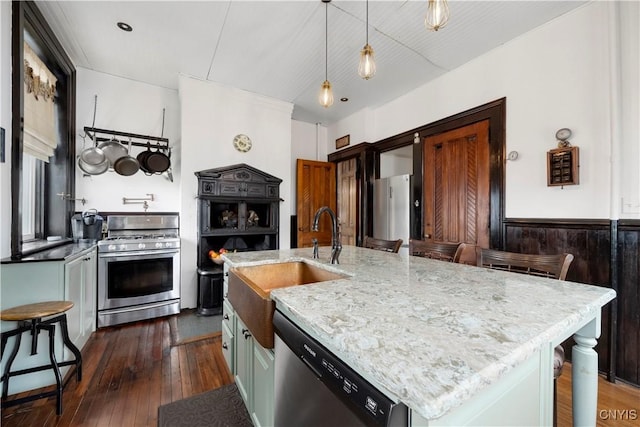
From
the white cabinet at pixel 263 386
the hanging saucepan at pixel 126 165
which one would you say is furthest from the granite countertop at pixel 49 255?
the white cabinet at pixel 263 386

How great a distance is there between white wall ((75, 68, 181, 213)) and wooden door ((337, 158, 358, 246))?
8.61ft

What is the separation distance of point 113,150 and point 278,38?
7.84 feet

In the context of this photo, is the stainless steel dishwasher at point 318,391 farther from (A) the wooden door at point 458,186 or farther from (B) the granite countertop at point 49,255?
(A) the wooden door at point 458,186

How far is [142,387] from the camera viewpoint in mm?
1911

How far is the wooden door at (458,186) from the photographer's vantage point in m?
2.87

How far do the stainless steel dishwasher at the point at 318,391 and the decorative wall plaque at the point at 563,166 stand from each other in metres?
2.53

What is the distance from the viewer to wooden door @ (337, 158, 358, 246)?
4.52 m

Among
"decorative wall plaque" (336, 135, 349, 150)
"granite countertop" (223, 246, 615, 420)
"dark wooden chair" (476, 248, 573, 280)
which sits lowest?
"granite countertop" (223, 246, 615, 420)

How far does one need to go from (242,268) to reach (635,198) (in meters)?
2.76

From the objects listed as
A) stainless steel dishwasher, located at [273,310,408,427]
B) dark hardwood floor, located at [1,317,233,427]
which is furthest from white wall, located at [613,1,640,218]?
dark hardwood floor, located at [1,317,233,427]

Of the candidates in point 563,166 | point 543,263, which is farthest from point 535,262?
point 563,166

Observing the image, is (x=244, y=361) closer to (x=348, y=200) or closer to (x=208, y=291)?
(x=208, y=291)

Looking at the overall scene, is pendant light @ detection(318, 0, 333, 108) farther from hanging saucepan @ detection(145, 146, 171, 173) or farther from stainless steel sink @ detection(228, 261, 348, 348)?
hanging saucepan @ detection(145, 146, 171, 173)

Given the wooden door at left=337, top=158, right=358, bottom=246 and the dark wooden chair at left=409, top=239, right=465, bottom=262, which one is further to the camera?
the wooden door at left=337, top=158, right=358, bottom=246
